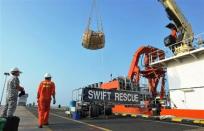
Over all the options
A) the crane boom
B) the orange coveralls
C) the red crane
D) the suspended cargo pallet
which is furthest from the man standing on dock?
the red crane

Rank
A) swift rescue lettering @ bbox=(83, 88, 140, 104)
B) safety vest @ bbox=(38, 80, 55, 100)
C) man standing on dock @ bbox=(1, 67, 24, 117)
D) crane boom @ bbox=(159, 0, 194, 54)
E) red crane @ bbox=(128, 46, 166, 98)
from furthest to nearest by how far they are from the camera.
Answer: red crane @ bbox=(128, 46, 166, 98) < crane boom @ bbox=(159, 0, 194, 54) < swift rescue lettering @ bbox=(83, 88, 140, 104) < safety vest @ bbox=(38, 80, 55, 100) < man standing on dock @ bbox=(1, 67, 24, 117)

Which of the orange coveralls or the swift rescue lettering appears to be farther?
the swift rescue lettering

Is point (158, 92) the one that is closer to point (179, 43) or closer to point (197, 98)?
point (179, 43)

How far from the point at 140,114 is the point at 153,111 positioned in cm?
88

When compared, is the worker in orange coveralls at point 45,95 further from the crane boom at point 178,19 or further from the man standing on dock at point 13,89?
the crane boom at point 178,19

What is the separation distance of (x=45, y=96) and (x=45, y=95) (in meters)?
0.04

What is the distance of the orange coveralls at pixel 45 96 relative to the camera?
1165 cm

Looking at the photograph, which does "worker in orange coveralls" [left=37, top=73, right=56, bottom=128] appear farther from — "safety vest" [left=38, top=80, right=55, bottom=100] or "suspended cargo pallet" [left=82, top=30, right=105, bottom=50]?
"suspended cargo pallet" [left=82, top=30, right=105, bottom=50]

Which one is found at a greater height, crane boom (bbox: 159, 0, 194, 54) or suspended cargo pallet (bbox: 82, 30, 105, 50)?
crane boom (bbox: 159, 0, 194, 54)

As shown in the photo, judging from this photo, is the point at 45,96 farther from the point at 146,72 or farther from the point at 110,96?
the point at 146,72

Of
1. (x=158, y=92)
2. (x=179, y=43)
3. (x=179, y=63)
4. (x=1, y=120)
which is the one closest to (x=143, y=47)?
(x=158, y=92)

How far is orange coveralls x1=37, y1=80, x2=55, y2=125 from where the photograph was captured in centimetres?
1165

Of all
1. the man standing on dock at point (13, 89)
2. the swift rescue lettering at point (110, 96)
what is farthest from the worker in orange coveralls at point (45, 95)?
the swift rescue lettering at point (110, 96)

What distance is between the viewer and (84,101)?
1773 cm
